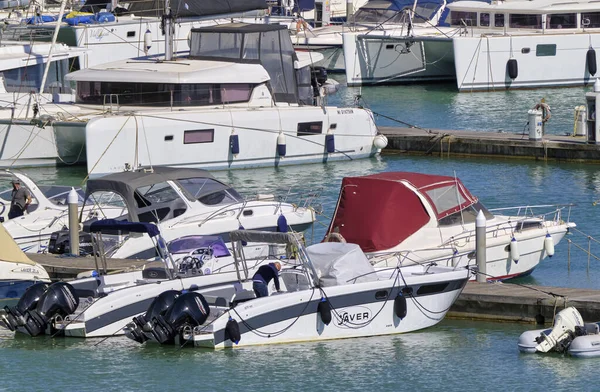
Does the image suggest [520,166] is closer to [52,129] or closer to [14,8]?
[52,129]

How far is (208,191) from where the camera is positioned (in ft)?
83.5

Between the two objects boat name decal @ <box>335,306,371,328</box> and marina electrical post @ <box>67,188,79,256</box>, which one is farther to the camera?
Result: marina electrical post @ <box>67,188,79,256</box>

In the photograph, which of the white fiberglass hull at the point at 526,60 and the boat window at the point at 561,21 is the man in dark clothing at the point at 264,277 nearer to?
the white fiberglass hull at the point at 526,60

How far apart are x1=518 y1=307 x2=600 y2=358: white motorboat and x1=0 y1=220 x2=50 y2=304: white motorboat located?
777 cm

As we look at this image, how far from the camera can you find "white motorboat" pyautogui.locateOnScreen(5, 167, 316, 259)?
2402cm

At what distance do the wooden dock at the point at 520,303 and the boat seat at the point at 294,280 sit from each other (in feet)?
8.88

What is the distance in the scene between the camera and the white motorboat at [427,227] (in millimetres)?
22422

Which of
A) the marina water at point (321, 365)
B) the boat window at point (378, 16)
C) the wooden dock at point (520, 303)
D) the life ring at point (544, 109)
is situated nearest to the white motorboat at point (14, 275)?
the marina water at point (321, 365)

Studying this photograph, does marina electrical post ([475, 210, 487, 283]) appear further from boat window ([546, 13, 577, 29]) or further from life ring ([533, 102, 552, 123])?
boat window ([546, 13, 577, 29])

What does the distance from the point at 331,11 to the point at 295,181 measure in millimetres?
38890

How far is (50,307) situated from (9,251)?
2.13 m

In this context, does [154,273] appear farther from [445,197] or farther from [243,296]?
[445,197]

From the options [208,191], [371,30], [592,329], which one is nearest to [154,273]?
[208,191]

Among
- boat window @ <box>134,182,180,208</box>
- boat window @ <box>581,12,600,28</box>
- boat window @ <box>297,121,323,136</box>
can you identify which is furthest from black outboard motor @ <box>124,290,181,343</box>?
boat window @ <box>581,12,600,28</box>
